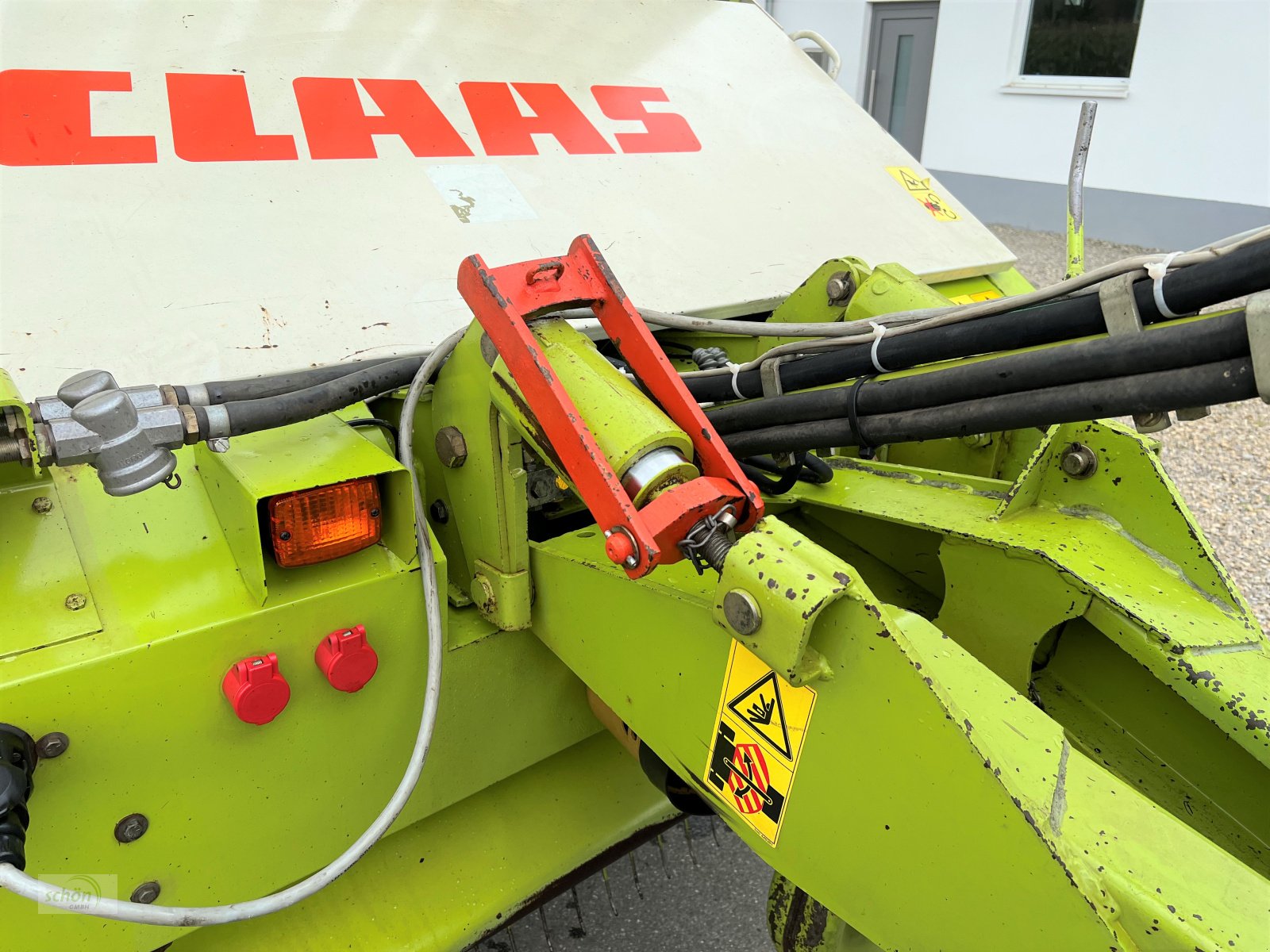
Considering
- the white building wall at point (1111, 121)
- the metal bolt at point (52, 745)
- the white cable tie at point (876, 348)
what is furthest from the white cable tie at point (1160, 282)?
the white building wall at point (1111, 121)

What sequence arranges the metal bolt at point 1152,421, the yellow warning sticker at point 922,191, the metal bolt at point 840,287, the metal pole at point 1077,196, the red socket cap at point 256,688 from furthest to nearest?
the yellow warning sticker at point 922,191, the metal bolt at point 840,287, the metal pole at point 1077,196, the red socket cap at point 256,688, the metal bolt at point 1152,421

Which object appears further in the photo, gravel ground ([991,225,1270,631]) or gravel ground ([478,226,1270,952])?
gravel ground ([991,225,1270,631])

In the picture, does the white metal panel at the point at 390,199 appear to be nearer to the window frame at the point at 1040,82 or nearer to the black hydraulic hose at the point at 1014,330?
the black hydraulic hose at the point at 1014,330

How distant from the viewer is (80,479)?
1164mm

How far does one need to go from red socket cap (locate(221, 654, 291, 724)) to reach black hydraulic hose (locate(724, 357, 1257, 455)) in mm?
712

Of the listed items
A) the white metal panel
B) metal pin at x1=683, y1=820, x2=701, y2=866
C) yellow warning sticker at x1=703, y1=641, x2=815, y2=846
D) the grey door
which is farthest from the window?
yellow warning sticker at x1=703, y1=641, x2=815, y2=846

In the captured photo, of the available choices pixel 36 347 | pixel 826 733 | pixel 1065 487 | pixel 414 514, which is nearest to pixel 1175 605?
pixel 1065 487

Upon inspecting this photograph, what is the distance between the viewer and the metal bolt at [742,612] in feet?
2.72

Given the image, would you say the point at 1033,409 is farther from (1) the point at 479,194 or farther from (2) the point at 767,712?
(1) the point at 479,194

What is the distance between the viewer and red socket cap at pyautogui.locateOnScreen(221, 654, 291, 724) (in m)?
1.07

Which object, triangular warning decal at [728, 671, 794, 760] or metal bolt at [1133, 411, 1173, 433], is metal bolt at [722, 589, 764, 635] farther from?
metal bolt at [1133, 411, 1173, 433]

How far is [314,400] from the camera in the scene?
116 centimetres

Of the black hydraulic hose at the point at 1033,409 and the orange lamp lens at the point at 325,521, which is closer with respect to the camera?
the black hydraulic hose at the point at 1033,409

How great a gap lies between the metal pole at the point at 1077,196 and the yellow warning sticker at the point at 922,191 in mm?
755
